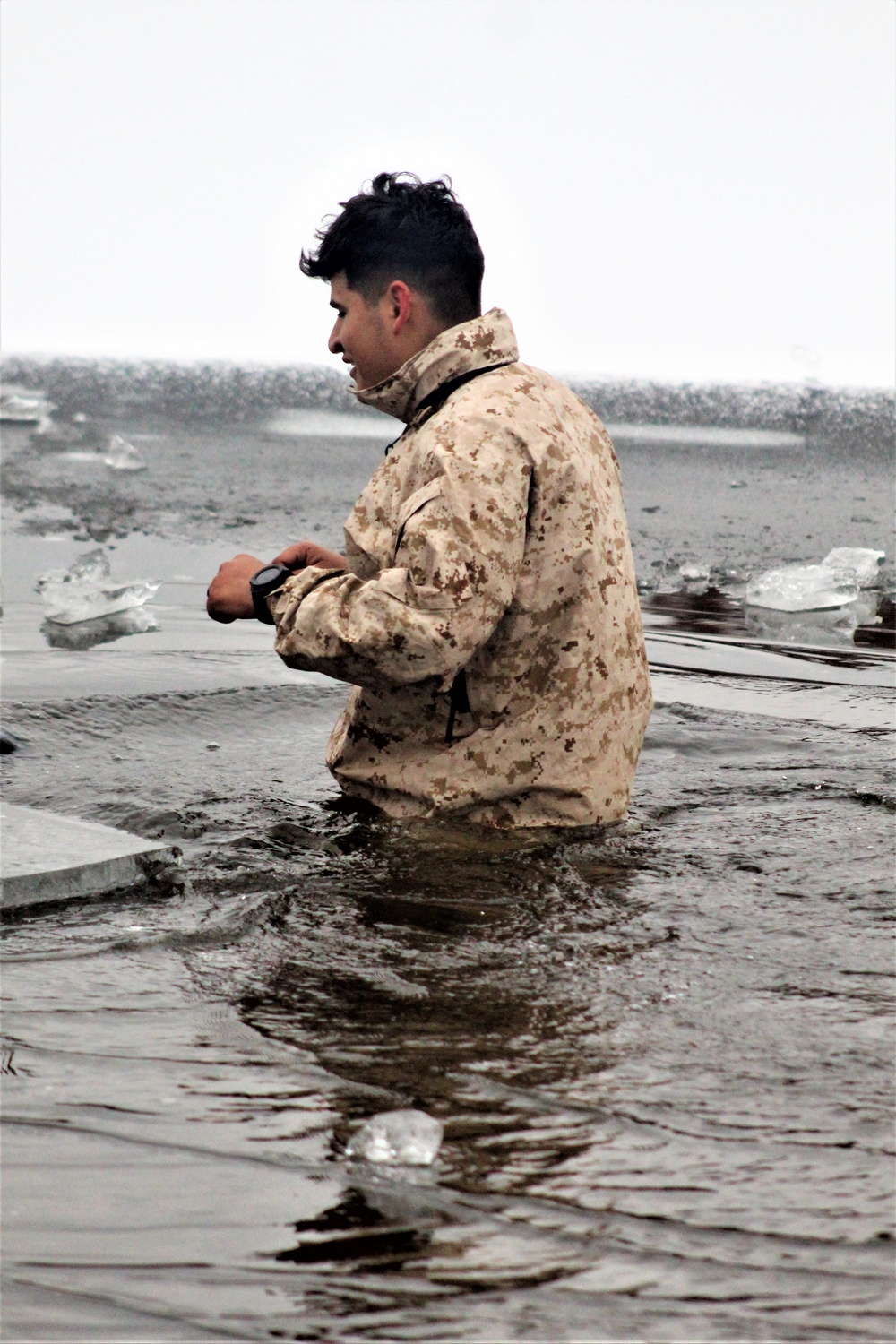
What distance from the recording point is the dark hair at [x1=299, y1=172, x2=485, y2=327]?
342 cm

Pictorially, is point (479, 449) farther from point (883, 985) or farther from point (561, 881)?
point (883, 985)

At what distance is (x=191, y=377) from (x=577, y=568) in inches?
620

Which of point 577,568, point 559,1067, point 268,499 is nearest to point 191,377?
point 268,499

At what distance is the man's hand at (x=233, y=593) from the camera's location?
3.38m

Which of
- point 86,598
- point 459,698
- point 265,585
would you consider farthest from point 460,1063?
point 86,598

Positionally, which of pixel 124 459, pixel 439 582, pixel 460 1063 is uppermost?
pixel 124 459

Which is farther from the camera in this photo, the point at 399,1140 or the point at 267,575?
the point at 267,575

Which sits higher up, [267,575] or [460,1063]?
[267,575]

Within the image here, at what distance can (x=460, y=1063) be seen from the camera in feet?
7.49

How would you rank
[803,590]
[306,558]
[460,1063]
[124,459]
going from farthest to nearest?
1. [124,459]
2. [803,590]
3. [306,558]
4. [460,1063]

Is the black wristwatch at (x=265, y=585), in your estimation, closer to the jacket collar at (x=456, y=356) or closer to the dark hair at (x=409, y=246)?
the jacket collar at (x=456, y=356)

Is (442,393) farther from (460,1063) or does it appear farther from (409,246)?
(460,1063)

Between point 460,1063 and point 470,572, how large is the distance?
3.61 feet

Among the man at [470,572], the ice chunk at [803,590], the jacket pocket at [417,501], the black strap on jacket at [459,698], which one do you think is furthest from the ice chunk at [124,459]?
the jacket pocket at [417,501]
